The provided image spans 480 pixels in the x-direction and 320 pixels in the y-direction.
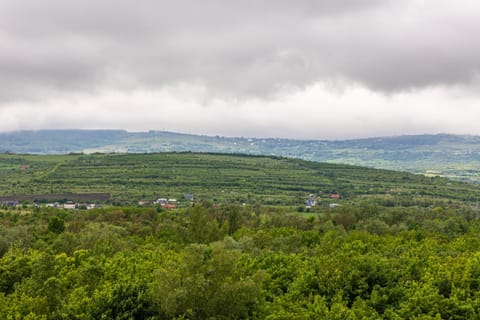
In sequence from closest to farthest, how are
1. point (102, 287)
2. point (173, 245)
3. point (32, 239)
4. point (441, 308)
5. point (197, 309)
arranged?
point (197, 309) < point (441, 308) < point (102, 287) < point (173, 245) < point (32, 239)

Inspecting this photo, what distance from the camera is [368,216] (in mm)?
147250

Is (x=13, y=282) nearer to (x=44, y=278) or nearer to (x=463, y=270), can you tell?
(x=44, y=278)

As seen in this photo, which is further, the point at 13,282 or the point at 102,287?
the point at 13,282

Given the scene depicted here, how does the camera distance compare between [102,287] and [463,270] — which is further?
[463,270]

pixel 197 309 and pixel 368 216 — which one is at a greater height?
pixel 197 309

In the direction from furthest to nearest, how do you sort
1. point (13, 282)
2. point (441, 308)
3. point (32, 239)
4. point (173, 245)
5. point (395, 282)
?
point (32, 239)
point (173, 245)
point (13, 282)
point (395, 282)
point (441, 308)

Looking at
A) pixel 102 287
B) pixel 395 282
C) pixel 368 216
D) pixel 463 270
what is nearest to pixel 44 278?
pixel 102 287

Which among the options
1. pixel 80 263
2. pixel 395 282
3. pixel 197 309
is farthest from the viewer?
pixel 80 263

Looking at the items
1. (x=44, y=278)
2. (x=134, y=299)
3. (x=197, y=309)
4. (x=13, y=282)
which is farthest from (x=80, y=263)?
(x=197, y=309)

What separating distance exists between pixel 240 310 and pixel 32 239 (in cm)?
7511

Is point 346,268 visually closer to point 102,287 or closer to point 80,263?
point 102,287

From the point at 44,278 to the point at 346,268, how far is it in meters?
36.3

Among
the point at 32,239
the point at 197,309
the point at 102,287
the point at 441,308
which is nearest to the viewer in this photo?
the point at 197,309

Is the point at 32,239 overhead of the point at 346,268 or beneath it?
beneath
